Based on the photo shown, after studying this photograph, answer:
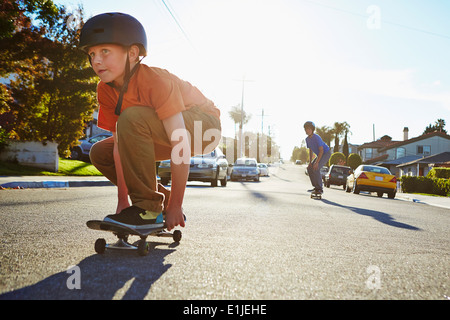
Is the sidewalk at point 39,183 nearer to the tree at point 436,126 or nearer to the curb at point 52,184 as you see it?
the curb at point 52,184

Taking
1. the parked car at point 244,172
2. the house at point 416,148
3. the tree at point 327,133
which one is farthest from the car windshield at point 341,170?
the tree at point 327,133

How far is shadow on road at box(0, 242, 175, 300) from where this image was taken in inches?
60.3

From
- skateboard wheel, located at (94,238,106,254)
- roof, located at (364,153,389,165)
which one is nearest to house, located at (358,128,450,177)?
roof, located at (364,153,389,165)

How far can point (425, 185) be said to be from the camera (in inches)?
952

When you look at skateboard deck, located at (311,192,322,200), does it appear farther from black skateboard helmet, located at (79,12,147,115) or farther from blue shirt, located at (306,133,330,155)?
black skateboard helmet, located at (79,12,147,115)

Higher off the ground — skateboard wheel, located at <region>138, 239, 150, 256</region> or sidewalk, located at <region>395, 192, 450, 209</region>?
skateboard wheel, located at <region>138, 239, 150, 256</region>

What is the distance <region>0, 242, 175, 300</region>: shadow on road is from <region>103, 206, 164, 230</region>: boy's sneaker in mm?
199

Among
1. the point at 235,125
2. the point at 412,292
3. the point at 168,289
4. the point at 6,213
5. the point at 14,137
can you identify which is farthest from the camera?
the point at 235,125

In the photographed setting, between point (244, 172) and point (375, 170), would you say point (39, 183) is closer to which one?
point (375, 170)

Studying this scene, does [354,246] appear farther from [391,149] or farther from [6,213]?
[391,149]
